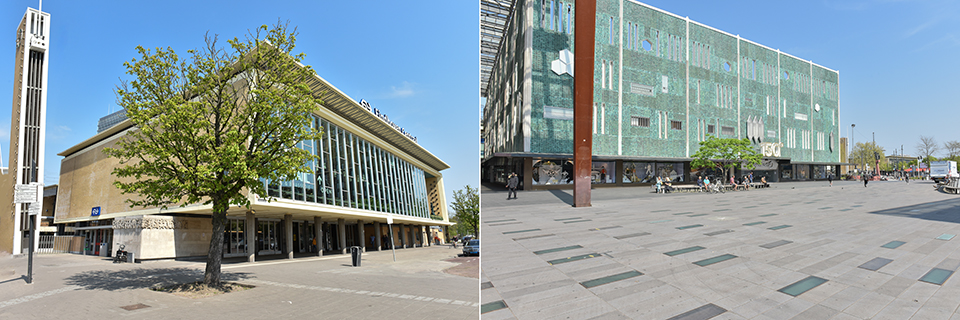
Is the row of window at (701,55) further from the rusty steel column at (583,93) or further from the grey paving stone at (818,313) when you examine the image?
the grey paving stone at (818,313)

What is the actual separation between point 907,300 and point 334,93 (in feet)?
88.5

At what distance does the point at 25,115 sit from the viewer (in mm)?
19391

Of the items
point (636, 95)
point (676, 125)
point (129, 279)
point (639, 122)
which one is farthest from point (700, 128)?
point (129, 279)

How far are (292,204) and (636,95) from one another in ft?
94.3

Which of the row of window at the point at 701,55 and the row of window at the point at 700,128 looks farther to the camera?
the row of window at the point at 701,55

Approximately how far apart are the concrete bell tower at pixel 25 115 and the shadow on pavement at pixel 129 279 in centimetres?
849

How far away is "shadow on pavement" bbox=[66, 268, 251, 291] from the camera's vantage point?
10.7 metres

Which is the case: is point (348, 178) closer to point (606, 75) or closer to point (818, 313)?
point (606, 75)

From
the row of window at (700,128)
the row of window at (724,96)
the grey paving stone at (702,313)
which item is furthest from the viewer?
the row of window at (724,96)

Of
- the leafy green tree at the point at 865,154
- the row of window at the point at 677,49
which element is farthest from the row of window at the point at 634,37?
Answer: the leafy green tree at the point at 865,154

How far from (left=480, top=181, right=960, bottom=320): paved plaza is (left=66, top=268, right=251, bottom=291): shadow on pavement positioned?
8.90m

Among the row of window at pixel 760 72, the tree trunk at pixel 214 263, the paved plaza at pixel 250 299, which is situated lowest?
the paved plaza at pixel 250 299

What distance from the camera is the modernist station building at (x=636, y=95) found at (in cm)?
3222

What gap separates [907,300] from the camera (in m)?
5.02
